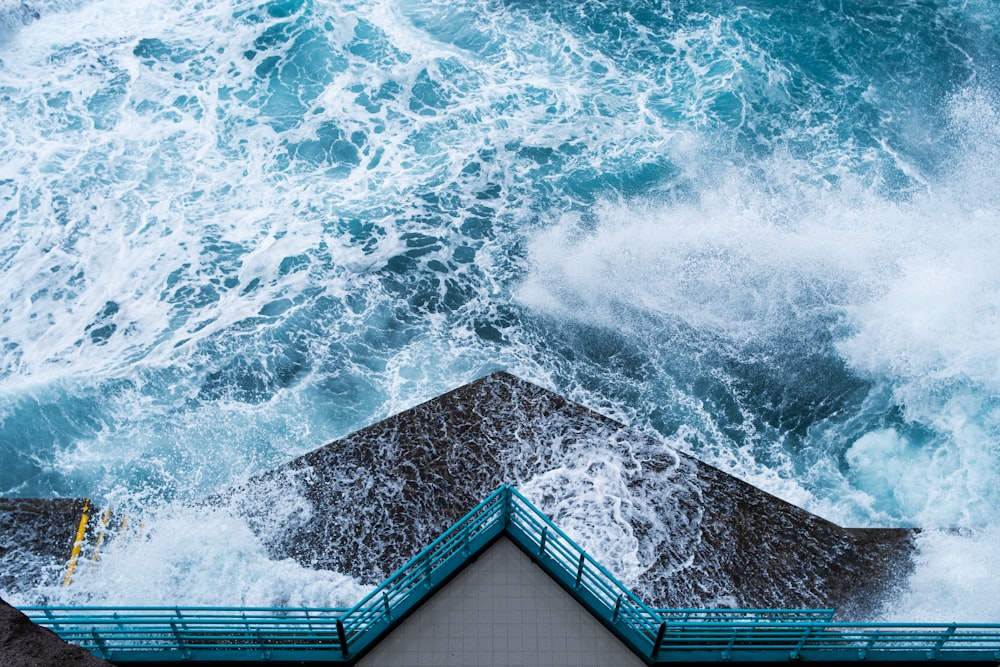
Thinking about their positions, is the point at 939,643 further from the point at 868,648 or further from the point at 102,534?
the point at 102,534

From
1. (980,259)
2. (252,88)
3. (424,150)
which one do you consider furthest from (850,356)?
(252,88)

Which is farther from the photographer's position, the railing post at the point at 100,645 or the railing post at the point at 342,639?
the railing post at the point at 100,645

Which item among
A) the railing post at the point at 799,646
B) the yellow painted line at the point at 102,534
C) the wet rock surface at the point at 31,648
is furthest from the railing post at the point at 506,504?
the yellow painted line at the point at 102,534

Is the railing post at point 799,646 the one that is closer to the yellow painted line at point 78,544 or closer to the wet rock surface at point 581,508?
the wet rock surface at point 581,508

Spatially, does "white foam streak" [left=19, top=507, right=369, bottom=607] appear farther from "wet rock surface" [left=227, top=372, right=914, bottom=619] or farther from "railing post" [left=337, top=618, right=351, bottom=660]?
"railing post" [left=337, top=618, right=351, bottom=660]

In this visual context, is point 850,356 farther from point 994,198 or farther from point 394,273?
point 394,273

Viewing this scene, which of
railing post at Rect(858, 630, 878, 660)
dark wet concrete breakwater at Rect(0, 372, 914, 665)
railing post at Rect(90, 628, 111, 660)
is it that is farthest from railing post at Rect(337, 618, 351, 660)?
railing post at Rect(858, 630, 878, 660)

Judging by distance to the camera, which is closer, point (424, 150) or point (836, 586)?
point (836, 586)
